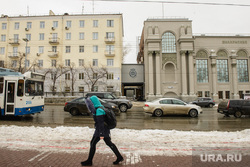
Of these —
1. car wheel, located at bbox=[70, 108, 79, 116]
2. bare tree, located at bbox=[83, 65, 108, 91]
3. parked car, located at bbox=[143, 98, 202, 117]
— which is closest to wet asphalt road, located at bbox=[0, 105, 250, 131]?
parked car, located at bbox=[143, 98, 202, 117]

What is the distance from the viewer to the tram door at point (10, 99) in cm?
1028

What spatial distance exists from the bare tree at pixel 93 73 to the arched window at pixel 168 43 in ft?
50.8

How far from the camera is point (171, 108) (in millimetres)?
12711

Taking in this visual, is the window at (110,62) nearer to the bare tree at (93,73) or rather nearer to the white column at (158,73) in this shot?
the bare tree at (93,73)

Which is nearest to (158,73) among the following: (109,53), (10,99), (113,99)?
(109,53)

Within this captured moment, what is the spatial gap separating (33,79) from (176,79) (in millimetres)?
32192

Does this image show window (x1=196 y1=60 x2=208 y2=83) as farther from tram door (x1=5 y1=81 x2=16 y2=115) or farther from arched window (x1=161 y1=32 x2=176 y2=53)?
tram door (x1=5 y1=81 x2=16 y2=115)

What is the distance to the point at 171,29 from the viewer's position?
38031 mm

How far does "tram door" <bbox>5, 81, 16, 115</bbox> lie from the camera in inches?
405

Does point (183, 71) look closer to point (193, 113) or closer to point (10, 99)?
point (193, 113)

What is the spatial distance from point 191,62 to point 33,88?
34245 millimetres

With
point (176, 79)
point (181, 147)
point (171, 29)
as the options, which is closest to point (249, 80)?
point (176, 79)

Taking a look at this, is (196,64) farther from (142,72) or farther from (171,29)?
(142,72)

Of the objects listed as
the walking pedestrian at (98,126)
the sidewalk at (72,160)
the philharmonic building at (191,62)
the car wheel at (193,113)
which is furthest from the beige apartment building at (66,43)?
the walking pedestrian at (98,126)
